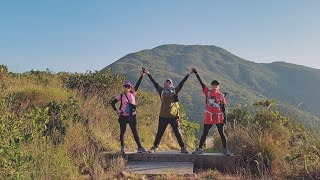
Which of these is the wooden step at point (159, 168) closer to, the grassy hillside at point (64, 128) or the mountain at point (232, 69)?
the grassy hillside at point (64, 128)

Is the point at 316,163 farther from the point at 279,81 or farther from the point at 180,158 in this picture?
the point at 279,81

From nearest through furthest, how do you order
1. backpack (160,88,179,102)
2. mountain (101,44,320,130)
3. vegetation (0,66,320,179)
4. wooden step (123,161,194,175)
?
vegetation (0,66,320,179) < wooden step (123,161,194,175) < backpack (160,88,179,102) < mountain (101,44,320,130)

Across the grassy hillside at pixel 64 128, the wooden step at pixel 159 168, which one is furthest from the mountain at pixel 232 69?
the wooden step at pixel 159 168

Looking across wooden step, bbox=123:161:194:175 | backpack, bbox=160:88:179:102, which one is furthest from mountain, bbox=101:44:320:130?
wooden step, bbox=123:161:194:175

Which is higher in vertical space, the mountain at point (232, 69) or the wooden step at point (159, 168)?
the mountain at point (232, 69)

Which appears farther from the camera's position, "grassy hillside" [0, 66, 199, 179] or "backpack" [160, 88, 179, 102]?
"backpack" [160, 88, 179, 102]

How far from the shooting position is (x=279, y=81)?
143 m

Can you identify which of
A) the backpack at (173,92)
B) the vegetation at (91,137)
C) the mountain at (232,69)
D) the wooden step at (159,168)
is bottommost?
the wooden step at (159,168)

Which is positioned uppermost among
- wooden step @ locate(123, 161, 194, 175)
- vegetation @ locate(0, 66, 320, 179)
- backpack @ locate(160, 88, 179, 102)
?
backpack @ locate(160, 88, 179, 102)

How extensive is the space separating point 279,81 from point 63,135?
139475 mm

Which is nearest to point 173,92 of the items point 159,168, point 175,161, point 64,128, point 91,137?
point 175,161

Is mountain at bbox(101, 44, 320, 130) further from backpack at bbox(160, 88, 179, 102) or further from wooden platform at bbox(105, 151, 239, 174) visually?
wooden platform at bbox(105, 151, 239, 174)

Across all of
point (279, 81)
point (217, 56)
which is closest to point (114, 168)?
point (279, 81)

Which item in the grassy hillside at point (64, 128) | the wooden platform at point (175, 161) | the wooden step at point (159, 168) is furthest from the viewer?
the wooden platform at point (175, 161)
